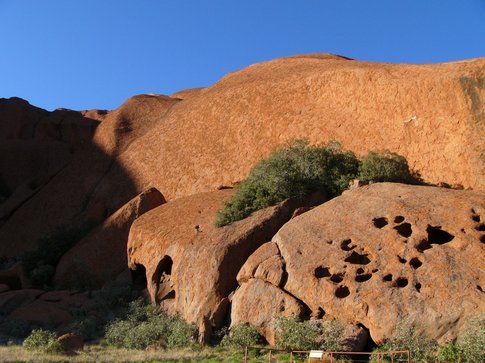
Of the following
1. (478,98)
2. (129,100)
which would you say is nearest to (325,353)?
(478,98)

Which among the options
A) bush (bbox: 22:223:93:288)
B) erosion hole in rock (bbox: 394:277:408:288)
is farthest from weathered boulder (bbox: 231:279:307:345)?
bush (bbox: 22:223:93:288)

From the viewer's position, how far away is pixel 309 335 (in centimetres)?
1452

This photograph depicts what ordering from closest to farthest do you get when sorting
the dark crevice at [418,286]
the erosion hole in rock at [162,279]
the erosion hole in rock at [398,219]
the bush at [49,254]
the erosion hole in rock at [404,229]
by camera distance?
the dark crevice at [418,286] < the erosion hole in rock at [404,229] < the erosion hole in rock at [398,219] < the erosion hole in rock at [162,279] < the bush at [49,254]

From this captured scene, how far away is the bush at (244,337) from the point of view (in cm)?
1557

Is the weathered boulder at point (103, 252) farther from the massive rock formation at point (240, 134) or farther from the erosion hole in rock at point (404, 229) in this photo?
the erosion hole in rock at point (404, 229)

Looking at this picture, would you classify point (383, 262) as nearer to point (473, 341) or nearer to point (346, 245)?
point (346, 245)

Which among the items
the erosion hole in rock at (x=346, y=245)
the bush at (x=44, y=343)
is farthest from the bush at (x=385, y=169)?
the bush at (x=44, y=343)

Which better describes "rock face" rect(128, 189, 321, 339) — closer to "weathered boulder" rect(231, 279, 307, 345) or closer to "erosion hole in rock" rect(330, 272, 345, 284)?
"weathered boulder" rect(231, 279, 307, 345)

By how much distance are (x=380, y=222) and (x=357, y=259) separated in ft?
4.60

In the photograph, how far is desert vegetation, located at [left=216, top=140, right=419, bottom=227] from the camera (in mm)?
21609

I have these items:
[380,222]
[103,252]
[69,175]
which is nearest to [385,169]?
[380,222]

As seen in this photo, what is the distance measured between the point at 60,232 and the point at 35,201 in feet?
27.8

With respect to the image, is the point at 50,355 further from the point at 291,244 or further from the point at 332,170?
the point at 332,170

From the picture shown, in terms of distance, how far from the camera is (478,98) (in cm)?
2145
